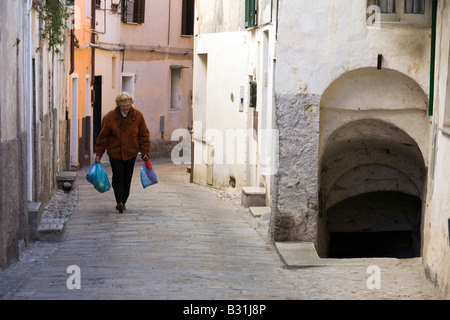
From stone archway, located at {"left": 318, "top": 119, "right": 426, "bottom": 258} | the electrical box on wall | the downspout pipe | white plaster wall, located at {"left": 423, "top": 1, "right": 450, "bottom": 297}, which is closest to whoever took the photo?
white plaster wall, located at {"left": 423, "top": 1, "right": 450, "bottom": 297}

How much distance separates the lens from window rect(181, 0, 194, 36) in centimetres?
2775

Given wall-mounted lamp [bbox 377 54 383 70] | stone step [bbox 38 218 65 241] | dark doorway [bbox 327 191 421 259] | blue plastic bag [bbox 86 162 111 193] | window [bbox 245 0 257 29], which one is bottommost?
dark doorway [bbox 327 191 421 259]

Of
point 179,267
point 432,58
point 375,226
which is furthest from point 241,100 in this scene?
point 179,267

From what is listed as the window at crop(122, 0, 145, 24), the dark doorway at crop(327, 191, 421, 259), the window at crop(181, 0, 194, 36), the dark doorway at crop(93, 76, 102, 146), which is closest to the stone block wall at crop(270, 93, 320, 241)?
the dark doorway at crop(327, 191, 421, 259)

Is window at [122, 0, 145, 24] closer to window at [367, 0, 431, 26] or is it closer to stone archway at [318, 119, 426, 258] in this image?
stone archway at [318, 119, 426, 258]

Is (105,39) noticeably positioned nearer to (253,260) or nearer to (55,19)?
(55,19)

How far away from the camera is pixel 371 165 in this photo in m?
13.8

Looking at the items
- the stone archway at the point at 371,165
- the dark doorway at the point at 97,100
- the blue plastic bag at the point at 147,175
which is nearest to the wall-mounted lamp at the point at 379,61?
Answer: the stone archway at the point at 371,165

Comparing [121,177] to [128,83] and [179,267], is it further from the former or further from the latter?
[128,83]

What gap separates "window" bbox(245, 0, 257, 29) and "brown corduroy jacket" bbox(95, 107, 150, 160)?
3.54 meters

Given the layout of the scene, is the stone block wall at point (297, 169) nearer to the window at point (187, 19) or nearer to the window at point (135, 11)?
the window at point (135, 11)

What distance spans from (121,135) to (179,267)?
386 cm

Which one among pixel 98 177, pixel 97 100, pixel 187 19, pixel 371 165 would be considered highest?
pixel 187 19
